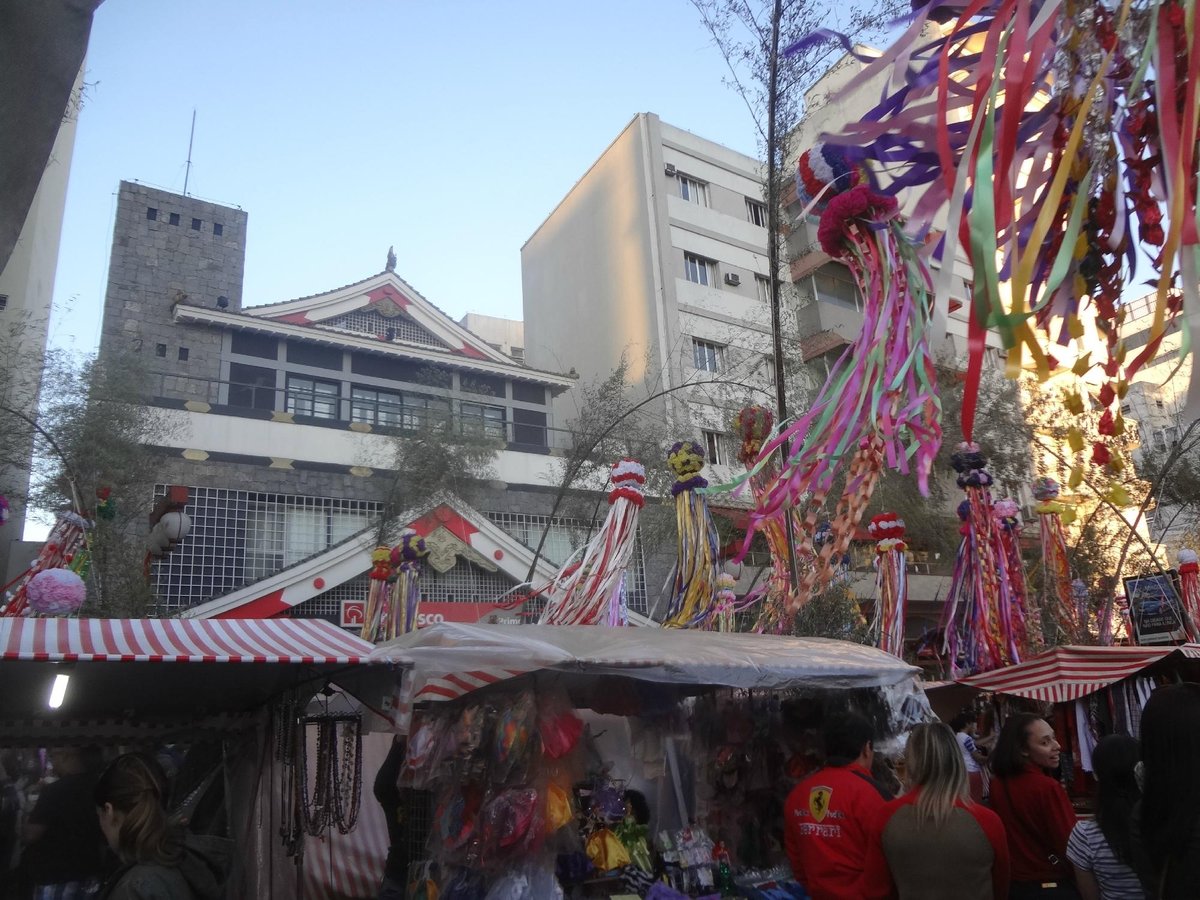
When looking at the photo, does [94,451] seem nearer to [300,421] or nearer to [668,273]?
[300,421]

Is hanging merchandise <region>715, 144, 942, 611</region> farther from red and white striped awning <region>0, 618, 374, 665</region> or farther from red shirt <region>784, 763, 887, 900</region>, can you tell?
red and white striped awning <region>0, 618, 374, 665</region>

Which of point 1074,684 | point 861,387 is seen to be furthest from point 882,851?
point 1074,684

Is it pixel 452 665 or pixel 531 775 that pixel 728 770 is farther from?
pixel 452 665

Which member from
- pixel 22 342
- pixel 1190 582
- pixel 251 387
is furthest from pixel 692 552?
pixel 22 342

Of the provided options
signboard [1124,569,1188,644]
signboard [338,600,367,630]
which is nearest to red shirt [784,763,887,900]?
signboard [1124,569,1188,644]

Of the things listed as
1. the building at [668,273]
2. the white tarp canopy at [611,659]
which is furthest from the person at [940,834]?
the building at [668,273]

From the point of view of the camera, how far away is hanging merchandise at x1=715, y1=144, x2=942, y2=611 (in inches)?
102

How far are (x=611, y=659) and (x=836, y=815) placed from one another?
5.31 ft

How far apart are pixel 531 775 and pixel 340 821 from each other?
5.65 ft

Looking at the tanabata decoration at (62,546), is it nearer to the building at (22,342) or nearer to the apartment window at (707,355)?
the building at (22,342)

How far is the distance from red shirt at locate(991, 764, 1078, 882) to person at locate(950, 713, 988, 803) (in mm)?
1982

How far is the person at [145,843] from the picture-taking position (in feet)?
8.42

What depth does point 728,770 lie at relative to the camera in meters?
5.87

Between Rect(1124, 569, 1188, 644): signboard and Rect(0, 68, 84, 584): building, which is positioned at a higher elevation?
Rect(0, 68, 84, 584): building
